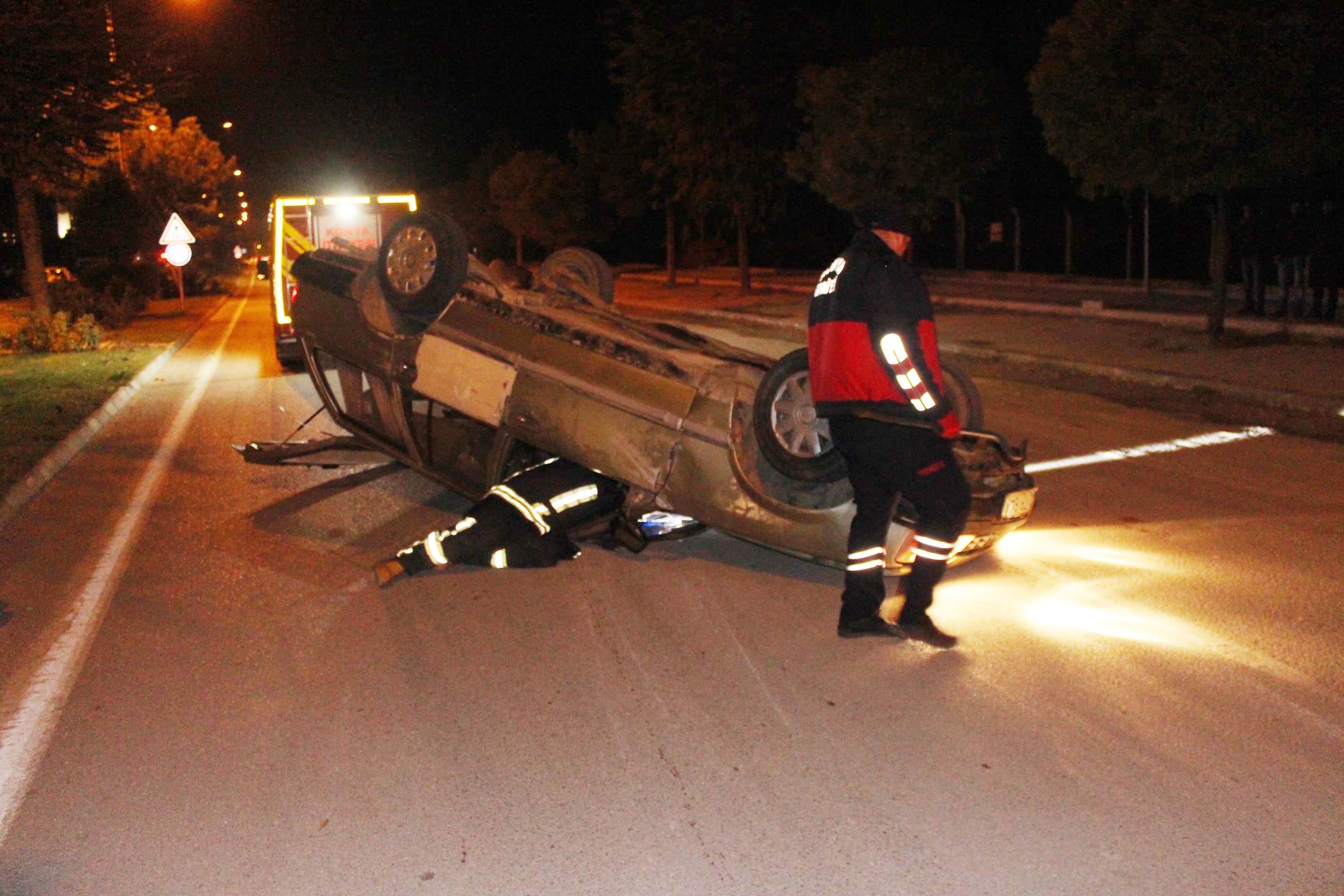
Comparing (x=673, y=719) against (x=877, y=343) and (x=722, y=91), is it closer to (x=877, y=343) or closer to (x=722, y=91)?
(x=877, y=343)

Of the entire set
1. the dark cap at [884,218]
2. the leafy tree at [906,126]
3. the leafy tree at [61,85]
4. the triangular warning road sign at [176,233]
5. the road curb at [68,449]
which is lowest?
the road curb at [68,449]

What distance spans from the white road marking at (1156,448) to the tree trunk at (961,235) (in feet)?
81.9

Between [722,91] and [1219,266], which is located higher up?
[722,91]

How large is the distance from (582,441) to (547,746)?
7.43ft

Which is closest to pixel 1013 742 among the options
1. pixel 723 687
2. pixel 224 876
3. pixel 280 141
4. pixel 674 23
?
pixel 723 687

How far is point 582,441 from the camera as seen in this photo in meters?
6.49

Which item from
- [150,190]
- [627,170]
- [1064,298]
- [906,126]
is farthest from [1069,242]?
A: [150,190]

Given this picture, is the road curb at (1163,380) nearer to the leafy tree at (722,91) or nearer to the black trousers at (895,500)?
the black trousers at (895,500)

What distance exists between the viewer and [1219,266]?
16922 millimetres

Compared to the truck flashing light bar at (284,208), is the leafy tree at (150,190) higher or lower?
higher

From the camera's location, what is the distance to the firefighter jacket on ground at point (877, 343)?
505cm

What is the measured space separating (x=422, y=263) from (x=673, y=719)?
3608mm

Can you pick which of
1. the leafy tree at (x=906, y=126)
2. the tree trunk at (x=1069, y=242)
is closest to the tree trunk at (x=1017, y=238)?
the tree trunk at (x=1069, y=242)

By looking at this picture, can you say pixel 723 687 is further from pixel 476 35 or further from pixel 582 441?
pixel 476 35
